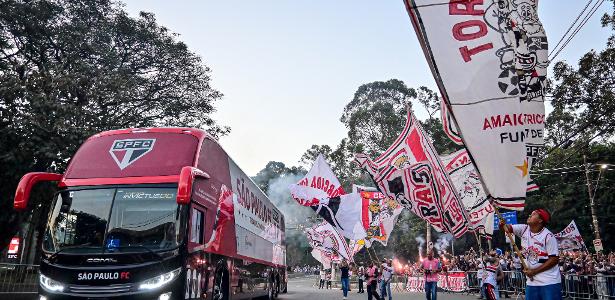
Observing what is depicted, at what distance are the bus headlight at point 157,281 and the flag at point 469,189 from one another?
30.0ft

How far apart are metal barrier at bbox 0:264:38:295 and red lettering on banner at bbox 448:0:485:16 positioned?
13.9m

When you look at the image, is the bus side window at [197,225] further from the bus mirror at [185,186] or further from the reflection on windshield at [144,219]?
the bus mirror at [185,186]

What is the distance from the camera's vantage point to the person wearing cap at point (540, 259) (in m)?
5.69

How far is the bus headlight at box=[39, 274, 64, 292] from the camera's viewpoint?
25.3 feet

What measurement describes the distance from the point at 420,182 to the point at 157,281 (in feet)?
21.6

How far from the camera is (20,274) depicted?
46.8 ft

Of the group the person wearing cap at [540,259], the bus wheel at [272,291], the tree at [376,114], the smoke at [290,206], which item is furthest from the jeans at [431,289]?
the smoke at [290,206]

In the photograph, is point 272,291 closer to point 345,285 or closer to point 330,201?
point 345,285

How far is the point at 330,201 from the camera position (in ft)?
57.6

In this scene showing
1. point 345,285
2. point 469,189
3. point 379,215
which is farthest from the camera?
point 345,285

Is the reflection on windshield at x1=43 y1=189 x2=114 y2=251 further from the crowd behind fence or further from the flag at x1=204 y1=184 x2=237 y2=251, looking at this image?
the crowd behind fence

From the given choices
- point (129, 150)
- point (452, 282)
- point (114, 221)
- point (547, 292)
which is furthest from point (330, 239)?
point (547, 292)

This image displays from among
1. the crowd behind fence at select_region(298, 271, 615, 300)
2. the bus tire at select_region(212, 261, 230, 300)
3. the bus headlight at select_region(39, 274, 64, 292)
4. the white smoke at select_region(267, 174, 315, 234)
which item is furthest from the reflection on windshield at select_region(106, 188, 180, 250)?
the white smoke at select_region(267, 174, 315, 234)

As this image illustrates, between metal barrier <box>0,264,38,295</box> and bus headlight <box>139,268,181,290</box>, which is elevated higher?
bus headlight <box>139,268,181,290</box>
